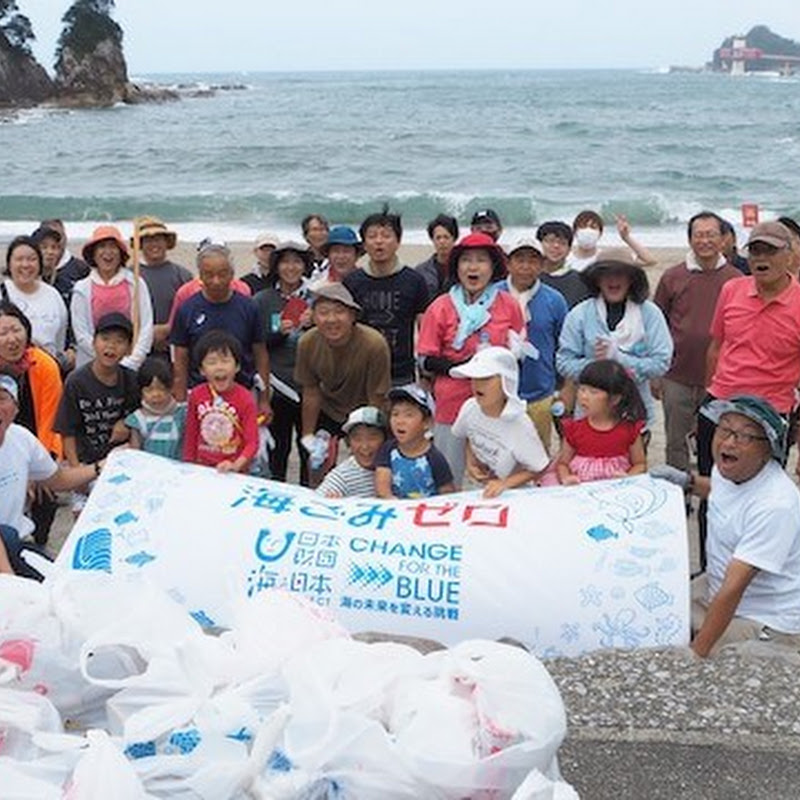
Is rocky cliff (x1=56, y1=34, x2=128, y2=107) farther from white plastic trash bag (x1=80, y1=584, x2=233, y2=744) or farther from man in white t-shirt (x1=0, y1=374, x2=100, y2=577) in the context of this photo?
white plastic trash bag (x1=80, y1=584, x2=233, y2=744)

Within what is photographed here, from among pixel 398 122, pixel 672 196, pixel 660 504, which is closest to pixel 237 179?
pixel 672 196

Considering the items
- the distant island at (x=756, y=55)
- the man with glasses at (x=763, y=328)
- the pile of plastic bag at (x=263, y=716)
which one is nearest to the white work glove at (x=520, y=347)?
the man with glasses at (x=763, y=328)

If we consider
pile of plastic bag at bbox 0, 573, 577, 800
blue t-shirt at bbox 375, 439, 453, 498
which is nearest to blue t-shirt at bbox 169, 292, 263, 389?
blue t-shirt at bbox 375, 439, 453, 498

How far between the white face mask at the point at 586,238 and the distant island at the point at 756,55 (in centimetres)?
14235

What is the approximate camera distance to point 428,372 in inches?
219

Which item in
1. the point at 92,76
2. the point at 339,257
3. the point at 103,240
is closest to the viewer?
the point at 103,240

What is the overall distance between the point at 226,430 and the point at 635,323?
1967mm

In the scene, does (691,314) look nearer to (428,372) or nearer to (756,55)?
(428,372)

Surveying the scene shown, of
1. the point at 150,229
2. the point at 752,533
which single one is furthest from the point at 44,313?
the point at 752,533

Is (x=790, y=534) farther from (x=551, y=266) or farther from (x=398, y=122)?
(x=398, y=122)

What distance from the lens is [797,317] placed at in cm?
501

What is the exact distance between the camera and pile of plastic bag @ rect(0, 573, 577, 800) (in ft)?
7.30

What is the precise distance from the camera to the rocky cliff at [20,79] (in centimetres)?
7738

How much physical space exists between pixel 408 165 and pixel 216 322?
30.5m
